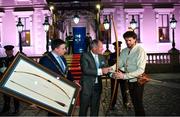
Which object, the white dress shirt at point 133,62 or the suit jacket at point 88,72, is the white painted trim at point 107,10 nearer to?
the white dress shirt at point 133,62

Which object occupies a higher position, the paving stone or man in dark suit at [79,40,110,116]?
man in dark suit at [79,40,110,116]

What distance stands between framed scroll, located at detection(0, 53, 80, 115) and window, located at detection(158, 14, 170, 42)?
2807 centimetres

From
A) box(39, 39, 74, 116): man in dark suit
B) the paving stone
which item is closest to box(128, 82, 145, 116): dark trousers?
box(39, 39, 74, 116): man in dark suit

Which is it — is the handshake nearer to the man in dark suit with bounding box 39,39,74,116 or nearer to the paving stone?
the man in dark suit with bounding box 39,39,74,116

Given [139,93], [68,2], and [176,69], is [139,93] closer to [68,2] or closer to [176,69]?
[176,69]

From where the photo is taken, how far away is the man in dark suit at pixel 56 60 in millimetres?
6996

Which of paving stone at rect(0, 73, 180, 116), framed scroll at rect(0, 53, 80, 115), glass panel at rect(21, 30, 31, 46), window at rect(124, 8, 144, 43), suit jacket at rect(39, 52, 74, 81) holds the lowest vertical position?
paving stone at rect(0, 73, 180, 116)

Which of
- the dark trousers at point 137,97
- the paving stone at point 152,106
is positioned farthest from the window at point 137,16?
the dark trousers at point 137,97

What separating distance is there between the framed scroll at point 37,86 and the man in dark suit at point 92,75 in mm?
896

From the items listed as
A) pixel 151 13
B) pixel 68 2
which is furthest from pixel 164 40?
pixel 68 2

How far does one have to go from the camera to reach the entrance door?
33.2m

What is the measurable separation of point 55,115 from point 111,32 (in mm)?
26609

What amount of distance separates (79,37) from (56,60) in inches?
1050

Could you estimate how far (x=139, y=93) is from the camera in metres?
7.56
